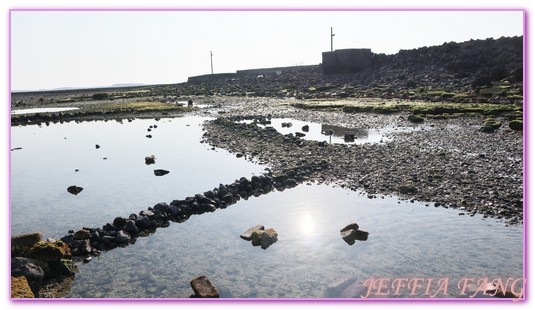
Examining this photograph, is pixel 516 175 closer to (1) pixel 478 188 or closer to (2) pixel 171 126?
(1) pixel 478 188

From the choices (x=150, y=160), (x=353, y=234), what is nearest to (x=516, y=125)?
(x=353, y=234)

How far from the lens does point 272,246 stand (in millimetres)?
12031

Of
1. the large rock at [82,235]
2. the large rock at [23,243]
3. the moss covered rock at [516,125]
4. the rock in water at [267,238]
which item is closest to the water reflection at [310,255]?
the rock in water at [267,238]

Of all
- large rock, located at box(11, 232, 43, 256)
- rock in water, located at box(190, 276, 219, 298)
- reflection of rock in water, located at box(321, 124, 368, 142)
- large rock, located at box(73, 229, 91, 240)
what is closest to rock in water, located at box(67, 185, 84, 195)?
large rock, located at box(73, 229, 91, 240)

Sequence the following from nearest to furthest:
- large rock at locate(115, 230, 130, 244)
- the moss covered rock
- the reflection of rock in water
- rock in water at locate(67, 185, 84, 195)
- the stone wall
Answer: large rock at locate(115, 230, 130, 244), rock in water at locate(67, 185, 84, 195), the moss covered rock, the reflection of rock in water, the stone wall

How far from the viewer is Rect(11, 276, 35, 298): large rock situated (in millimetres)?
8414

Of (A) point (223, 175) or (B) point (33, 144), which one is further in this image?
(B) point (33, 144)

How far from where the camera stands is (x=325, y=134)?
30.7 metres

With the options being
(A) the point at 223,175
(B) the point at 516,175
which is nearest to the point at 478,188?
(B) the point at 516,175

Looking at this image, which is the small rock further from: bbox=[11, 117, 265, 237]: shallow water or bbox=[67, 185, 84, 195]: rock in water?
bbox=[67, 185, 84, 195]: rock in water

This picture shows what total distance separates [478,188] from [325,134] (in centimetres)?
1589

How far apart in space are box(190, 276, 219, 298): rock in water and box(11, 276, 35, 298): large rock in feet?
11.3

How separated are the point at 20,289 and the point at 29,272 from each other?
147cm

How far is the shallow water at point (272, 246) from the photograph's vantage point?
9.95 meters
